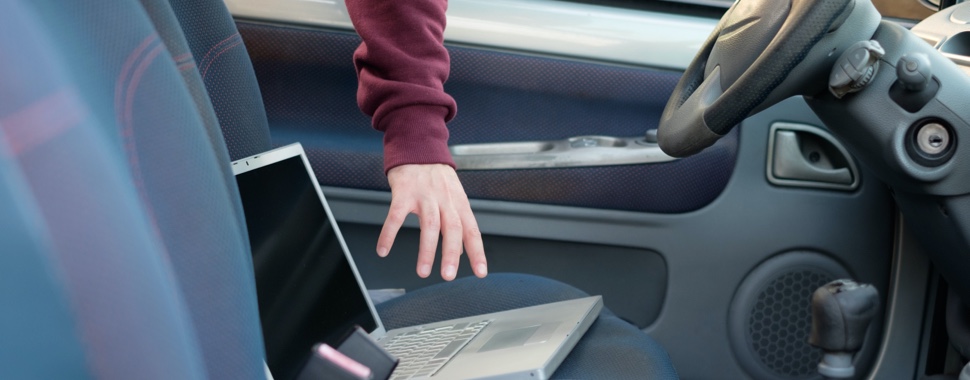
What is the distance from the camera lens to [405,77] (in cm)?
110

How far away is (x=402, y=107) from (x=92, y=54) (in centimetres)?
68

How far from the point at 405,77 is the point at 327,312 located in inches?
11.0

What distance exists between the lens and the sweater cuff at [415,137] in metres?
1.04

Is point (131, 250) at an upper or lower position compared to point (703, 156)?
upper

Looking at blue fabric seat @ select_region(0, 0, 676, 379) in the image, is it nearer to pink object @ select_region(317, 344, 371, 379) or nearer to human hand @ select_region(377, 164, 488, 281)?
pink object @ select_region(317, 344, 371, 379)

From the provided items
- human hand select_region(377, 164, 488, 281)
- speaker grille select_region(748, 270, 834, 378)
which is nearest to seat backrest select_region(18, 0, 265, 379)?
human hand select_region(377, 164, 488, 281)

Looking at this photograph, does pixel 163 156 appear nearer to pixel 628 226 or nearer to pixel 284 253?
pixel 284 253

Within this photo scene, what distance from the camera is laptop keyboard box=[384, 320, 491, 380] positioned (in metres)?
1.01

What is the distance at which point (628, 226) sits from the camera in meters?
1.67

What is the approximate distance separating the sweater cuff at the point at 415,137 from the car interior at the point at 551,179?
0.16 meters

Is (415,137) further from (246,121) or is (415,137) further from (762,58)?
(762,58)

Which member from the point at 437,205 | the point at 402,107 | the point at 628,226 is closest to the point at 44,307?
the point at 437,205

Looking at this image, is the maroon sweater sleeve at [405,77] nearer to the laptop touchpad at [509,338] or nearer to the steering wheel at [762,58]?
the laptop touchpad at [509,338]

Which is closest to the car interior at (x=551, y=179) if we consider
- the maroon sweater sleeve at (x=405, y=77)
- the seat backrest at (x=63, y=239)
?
the seat backrest at (x=63, y=239)
